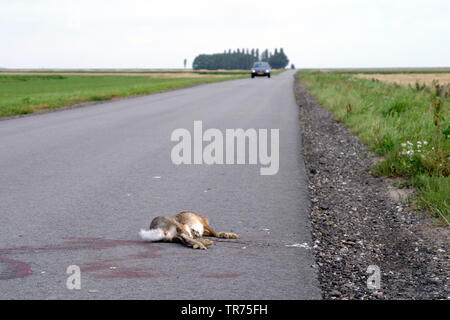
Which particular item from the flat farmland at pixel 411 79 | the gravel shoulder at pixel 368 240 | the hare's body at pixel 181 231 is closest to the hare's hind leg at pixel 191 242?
the hare's body at pixel 181 231

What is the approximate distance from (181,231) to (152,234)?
27 cm

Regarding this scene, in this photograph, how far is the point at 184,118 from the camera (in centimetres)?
1540

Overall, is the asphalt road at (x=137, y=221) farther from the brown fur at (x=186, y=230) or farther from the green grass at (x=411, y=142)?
the green grass at (x=411, y=142)

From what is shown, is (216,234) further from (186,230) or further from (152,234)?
(152,234)

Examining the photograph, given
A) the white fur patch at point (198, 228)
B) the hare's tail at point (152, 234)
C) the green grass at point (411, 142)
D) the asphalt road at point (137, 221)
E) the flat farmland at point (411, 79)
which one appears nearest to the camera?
the asphalt road at point (137, 221)

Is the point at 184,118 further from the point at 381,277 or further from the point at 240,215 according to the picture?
the point at 381,277

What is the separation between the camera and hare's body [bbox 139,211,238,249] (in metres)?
Answer: 4.69

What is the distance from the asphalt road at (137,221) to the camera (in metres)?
3.77

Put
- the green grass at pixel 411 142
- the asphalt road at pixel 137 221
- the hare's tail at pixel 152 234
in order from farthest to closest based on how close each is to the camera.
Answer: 1. the green grass at pixel 411 142
2. the hare's tail at pixel 152 234
3. the asphalt road at pixel 137 221

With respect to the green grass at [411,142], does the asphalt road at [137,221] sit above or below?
below

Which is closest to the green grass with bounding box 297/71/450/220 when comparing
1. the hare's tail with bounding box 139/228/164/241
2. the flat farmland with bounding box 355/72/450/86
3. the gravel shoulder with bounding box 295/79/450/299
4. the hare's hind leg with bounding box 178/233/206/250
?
the gravel shoulder with bounding box 295/79/450/299

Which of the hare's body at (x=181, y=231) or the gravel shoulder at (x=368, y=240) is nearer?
the gravel shoulder at (x=368, y=240)

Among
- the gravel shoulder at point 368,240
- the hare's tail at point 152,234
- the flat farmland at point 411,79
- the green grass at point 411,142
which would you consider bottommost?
the gravel shoulder at point 368,240

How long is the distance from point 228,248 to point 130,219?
137 centimetres
